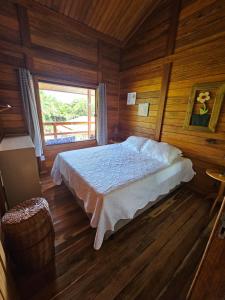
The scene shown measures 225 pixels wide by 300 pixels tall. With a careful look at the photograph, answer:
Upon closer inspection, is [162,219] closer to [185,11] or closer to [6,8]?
[185,11]

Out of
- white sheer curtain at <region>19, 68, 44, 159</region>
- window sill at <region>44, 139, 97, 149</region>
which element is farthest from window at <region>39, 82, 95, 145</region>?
white sheer curtain at <region>19, 68, 44, 159</region>

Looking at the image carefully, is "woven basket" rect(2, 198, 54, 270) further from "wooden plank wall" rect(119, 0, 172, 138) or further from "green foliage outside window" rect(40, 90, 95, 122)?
"green foliage outside window" rect(40, 90, 95, 122)

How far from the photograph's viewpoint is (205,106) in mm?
2107

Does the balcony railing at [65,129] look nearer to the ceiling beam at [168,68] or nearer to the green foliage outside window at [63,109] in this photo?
the green foliage outside window at [63,109]

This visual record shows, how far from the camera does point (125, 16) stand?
2.65m

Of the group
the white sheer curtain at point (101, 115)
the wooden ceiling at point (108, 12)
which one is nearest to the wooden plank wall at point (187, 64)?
the wooden ceiling at point (108, 12)

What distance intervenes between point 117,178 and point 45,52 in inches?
106

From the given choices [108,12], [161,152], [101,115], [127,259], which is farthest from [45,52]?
[127,259]

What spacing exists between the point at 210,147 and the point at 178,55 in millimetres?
1693

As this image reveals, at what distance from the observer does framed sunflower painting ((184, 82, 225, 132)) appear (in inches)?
77.9

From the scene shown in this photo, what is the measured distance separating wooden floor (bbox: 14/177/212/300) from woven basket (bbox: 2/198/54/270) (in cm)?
18

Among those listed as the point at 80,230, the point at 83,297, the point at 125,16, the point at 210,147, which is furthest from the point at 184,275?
the point at 125,16

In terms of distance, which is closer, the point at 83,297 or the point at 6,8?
the point at 83,297

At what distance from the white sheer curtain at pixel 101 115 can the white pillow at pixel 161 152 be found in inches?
51.6
